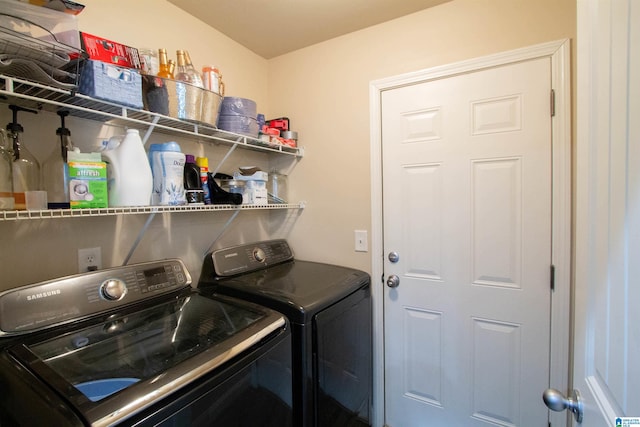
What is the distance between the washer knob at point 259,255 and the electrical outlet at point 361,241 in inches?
23.2

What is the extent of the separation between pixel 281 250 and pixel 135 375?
1.28 metres

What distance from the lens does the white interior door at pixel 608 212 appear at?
17.9 inches

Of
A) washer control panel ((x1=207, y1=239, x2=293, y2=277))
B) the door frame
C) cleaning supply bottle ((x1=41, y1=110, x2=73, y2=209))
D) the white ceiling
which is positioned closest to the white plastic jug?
cleaning supply bottle ((x1=41, y1=110, x2=73, y2=209))

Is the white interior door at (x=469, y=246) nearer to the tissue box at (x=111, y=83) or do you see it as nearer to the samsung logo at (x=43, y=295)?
the tissue box at (x=111, y=83)

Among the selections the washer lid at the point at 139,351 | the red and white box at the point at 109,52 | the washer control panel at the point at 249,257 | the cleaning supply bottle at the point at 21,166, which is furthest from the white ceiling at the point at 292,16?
the washer lid at the point at 139,351

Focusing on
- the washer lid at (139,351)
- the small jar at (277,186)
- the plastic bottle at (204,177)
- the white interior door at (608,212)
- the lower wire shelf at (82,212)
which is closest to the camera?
the white interior door at (608,212)

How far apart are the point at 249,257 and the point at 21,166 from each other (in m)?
1.04

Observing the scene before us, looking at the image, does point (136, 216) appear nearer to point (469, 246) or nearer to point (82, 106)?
point (82, 106)

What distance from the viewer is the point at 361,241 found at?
187 centimetres

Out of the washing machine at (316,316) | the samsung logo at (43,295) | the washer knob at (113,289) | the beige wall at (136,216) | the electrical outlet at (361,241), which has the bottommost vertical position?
the washing machine at (316,316)

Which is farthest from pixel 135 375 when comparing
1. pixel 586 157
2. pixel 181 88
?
pixel 586 157

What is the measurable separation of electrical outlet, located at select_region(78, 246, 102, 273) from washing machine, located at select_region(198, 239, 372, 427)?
1.54ft

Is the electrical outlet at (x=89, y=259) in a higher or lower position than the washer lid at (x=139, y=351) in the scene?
higher

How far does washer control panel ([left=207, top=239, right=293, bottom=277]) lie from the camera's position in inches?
61.9
